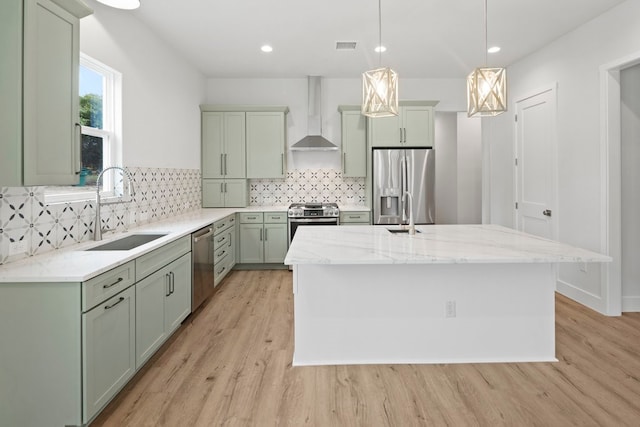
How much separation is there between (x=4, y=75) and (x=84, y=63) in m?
1.34

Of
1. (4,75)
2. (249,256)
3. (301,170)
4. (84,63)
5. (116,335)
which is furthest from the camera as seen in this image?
(301,170)

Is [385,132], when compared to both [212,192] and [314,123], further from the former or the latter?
[212,192]

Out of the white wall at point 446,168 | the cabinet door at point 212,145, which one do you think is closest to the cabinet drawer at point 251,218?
the cabinet door at point 212,145

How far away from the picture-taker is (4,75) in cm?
174

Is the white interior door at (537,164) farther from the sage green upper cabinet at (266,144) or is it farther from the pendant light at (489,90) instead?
the sage green upper cabinet at (266,144)

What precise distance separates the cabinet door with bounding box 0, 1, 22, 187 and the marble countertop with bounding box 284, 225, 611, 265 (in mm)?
1416

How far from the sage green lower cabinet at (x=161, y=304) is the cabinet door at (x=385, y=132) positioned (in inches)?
123

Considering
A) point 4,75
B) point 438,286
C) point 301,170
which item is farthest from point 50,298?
point 301,170

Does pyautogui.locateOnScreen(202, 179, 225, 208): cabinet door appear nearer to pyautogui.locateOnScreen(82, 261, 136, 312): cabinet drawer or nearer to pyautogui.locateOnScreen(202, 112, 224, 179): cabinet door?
pyautogui.locateOnScreen(202, 112, 224, 179): cabinet door

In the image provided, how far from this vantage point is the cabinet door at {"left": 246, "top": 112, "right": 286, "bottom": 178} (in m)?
5.48

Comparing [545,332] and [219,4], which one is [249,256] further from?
[545,332]

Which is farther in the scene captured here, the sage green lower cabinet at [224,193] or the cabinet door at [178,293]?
the sage green lower cabinet at [224,193]

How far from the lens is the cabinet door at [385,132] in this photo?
5312 mm

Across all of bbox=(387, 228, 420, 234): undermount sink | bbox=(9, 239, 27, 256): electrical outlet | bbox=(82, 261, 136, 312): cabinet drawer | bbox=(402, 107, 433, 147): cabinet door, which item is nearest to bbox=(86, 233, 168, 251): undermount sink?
bbox=(9, 239, 27, 256): electrical outlet
